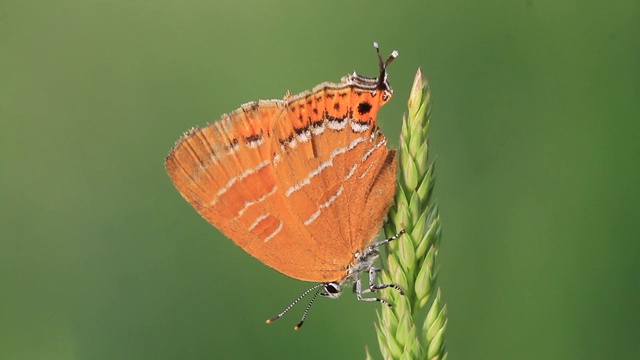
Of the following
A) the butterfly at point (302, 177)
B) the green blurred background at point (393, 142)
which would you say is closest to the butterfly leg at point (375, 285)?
the butterfly at point (302, 177)

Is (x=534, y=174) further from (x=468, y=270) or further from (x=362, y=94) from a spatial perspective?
(x=362, y=94)

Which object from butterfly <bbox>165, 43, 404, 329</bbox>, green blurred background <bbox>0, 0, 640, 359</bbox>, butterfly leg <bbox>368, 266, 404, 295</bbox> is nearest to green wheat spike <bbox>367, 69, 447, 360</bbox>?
butterfly leg <bbox>368, 266, 404, 295</bbox>

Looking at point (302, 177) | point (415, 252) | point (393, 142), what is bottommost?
point (415, 252)

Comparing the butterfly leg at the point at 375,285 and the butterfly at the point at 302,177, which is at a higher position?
the butterfly at the point at 302,177

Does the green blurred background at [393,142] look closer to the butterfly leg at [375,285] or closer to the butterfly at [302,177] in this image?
the butterfly leg at [375,285]

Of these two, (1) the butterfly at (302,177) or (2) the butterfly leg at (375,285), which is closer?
(2) the butterfly leg at (375,285)

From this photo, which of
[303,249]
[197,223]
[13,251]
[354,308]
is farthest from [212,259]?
[303,249]

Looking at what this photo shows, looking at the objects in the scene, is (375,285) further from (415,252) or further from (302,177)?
(302,177)

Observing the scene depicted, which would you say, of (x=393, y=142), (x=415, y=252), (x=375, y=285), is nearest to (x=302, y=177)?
(x=375, y=285)
